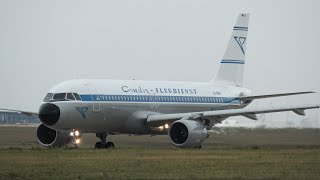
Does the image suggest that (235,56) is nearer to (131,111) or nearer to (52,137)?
(131,111)

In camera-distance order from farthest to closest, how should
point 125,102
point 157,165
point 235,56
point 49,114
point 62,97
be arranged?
point 235,56 → point 125,102 → point 62,97 → point 49,114 → point 157,165

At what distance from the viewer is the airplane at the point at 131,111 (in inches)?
1613

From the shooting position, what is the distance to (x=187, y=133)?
41438 millimetres

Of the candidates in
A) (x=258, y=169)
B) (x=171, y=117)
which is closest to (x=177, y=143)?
(x=171, y=117)

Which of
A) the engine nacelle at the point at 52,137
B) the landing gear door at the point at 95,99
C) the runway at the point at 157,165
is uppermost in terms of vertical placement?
the landing gear door at the point at 95,99

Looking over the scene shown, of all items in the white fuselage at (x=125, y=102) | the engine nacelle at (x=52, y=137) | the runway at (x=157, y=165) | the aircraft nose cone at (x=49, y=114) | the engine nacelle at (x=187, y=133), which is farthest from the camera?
the engine nacelle at (x=52, y=137)

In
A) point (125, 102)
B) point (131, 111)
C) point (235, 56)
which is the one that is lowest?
point (131, 111)

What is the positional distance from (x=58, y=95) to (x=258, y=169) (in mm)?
17434

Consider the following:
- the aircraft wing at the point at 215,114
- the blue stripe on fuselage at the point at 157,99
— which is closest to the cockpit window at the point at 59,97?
the blue stripe on fuselage at the point at 157,99

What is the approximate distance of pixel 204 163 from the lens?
28.4m

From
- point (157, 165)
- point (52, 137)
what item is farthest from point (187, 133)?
point (157, 165)

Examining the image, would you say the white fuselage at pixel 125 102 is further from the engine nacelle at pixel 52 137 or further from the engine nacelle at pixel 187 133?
the engine nacelle at pixel 187 133

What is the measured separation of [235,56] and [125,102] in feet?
41.1

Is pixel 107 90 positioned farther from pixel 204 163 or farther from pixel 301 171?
pixel 301 171
